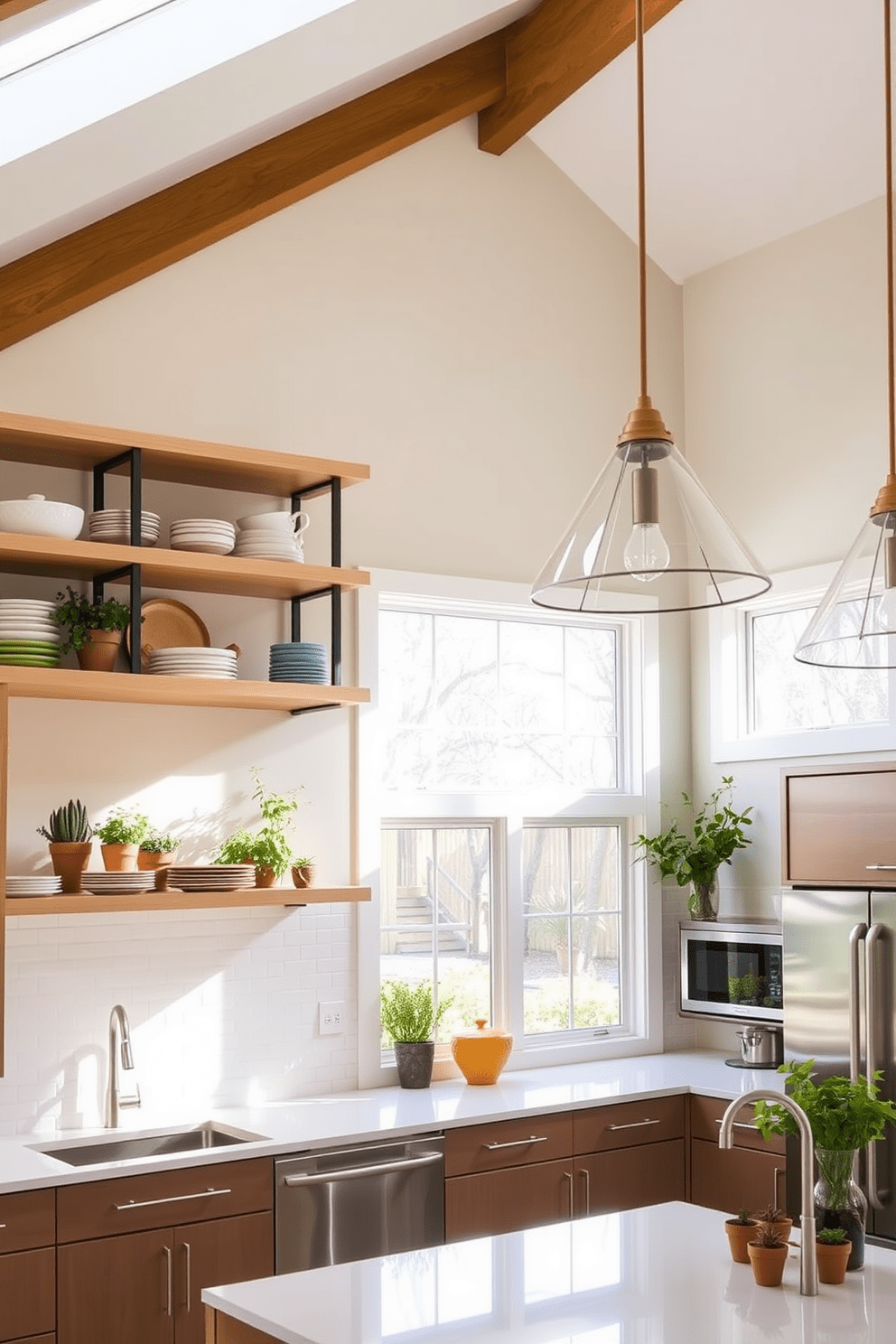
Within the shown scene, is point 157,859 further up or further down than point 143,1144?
further up

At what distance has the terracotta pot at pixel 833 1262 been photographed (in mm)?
2633

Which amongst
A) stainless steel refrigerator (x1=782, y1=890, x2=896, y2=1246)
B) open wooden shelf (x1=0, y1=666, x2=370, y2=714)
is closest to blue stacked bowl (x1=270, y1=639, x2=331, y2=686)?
open wooden shelf (x1=0, y1=666, x2=370, y2=714)

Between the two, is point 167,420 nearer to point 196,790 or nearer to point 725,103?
point 196,790

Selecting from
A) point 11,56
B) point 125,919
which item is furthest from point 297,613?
point 11,56

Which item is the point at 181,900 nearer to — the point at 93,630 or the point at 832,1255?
the point at 93,630

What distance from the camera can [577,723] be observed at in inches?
224

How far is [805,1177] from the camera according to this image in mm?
2604

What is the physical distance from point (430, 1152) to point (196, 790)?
1340 millimetres

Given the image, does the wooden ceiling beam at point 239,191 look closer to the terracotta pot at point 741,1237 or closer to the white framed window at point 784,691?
the white framed window at point 784,691

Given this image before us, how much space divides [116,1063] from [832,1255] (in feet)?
7.43

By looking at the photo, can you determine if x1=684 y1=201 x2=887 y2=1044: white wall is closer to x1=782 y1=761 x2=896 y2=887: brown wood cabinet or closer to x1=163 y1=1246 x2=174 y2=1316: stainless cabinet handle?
x1=782 y1=761 x2=896 y2=887: brown wood cabinet

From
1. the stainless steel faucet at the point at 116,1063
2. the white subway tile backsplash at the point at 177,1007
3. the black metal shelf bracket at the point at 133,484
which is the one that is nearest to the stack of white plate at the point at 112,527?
the black metal shelf bracket at the point at 133,484

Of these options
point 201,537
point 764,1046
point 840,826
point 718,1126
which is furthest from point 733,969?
point 201,537

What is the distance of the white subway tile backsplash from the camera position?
4.20m
